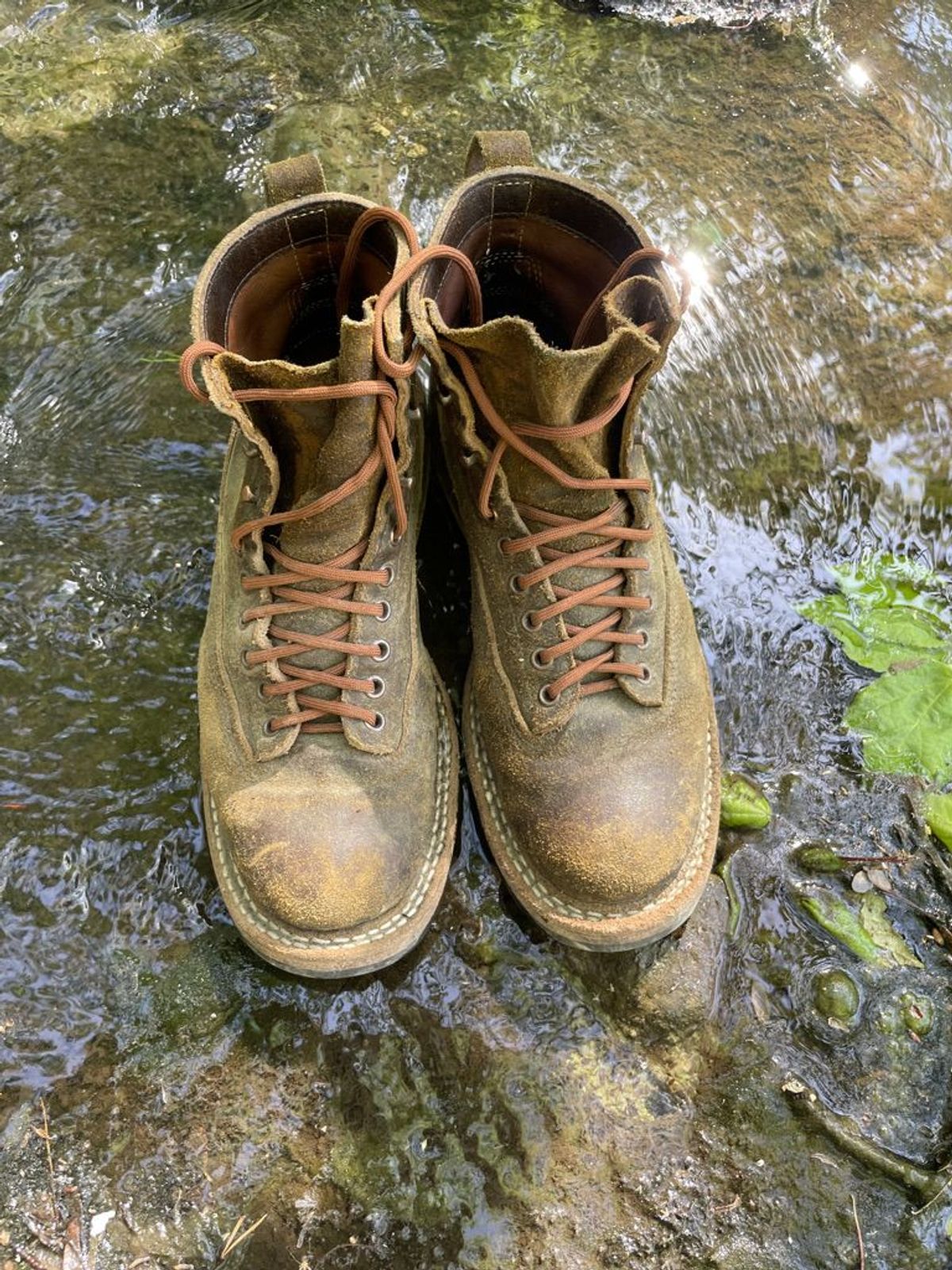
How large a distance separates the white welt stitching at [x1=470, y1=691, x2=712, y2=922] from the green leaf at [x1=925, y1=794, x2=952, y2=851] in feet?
2.13

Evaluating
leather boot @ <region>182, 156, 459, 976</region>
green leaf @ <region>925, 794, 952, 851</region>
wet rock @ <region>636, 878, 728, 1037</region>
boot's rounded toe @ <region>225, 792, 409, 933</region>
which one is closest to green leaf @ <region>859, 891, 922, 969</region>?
green leaf @ <region>925, 794, 952, 851</region>

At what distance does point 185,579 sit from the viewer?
2617 millimetres

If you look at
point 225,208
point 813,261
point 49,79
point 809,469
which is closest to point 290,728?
point 809,469

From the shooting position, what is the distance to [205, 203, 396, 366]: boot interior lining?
2.12 meters

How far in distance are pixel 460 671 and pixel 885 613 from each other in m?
1.27

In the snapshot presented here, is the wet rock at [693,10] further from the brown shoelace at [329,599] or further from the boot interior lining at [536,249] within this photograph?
the brown shoelace at [329,599]

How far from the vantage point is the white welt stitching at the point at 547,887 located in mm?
2068

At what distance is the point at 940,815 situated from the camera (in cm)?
243

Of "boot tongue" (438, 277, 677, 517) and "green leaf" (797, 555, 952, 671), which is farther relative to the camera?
"green leaf" (797, 555, 952, 671)

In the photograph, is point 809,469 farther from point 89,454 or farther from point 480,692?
point 89,454

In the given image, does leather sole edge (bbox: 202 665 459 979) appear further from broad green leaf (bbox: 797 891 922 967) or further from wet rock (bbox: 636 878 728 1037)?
broad green leaf (bbox: 797 891 922 967)

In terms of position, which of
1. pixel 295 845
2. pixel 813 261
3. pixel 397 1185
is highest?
pixel 813 261

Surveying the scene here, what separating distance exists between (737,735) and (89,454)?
2036 mm

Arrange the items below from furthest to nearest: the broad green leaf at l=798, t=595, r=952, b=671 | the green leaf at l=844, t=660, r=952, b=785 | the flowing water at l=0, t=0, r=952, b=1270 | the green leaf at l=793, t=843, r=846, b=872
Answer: the broad green leaf at l=798, t=595, r=952, b=671 → the green leaf at l=844, t=660, r=952, b=785 → the green leaf at l=793, t=843, r=846, b=872 → the flowing water at l=0, t=0, r=952, b=1270
